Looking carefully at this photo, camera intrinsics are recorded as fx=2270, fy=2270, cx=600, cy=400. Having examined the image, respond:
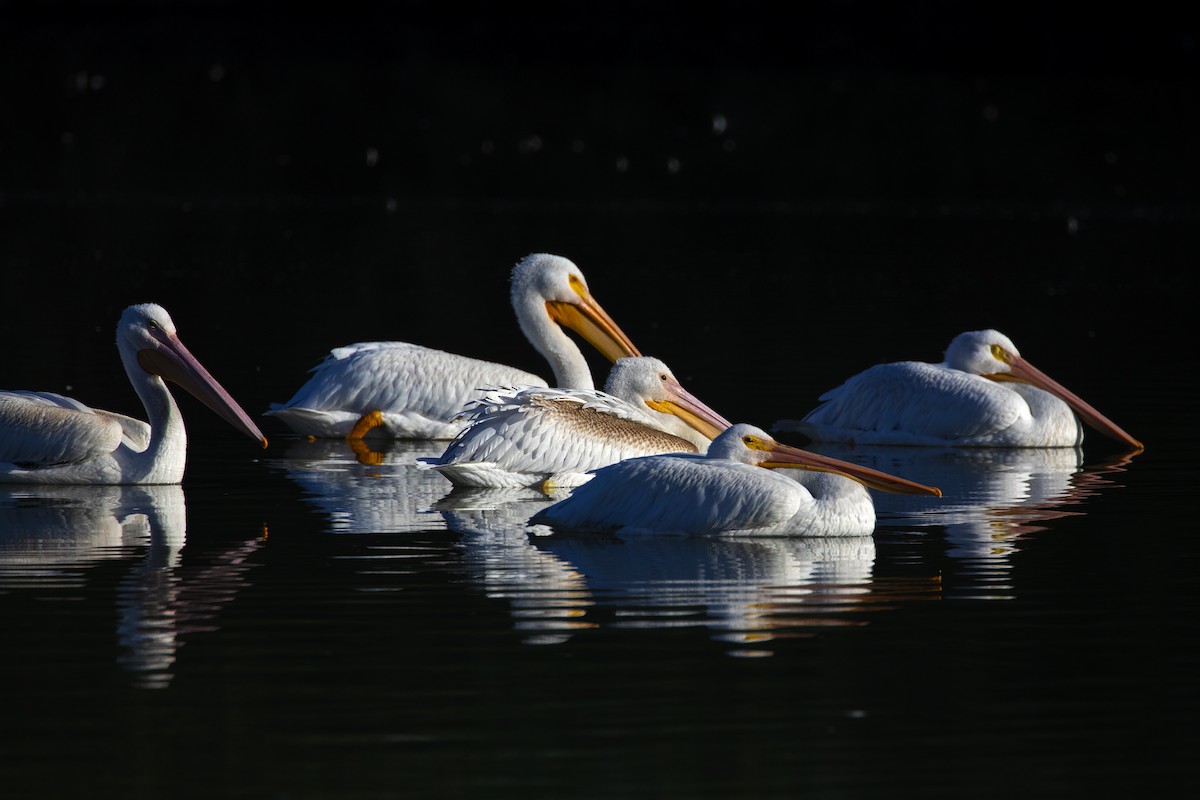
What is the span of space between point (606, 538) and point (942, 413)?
11.6 ft

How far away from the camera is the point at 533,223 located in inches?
957

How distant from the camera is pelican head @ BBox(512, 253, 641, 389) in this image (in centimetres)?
1117

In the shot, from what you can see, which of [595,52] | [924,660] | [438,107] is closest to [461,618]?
[924,660]

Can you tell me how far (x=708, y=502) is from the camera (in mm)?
7535

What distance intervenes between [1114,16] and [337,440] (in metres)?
36.6

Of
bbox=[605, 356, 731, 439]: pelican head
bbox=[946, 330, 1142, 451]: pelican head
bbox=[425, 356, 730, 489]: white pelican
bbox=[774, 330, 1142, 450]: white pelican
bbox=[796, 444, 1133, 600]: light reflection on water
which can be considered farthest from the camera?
bbox=[946, 330, 1142, 451]: pelican head

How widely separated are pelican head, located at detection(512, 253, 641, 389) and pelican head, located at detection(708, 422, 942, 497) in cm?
324

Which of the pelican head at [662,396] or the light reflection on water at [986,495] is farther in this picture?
the pelican head at [662,396]

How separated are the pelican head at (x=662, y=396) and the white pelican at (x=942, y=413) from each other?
109 centimetres

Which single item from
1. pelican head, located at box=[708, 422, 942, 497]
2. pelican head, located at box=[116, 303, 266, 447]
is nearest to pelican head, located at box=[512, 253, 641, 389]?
pelican head, located at box=[116, 303, 266, 447]

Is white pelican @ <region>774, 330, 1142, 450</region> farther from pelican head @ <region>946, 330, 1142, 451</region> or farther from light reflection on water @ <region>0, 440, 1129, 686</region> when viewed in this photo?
light reflection on water @ <region>0, 440, 1129, 686</region>

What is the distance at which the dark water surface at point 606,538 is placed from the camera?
5.06m

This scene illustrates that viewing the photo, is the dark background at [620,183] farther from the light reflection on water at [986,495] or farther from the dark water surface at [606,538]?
the light reflection on water at [986,495]

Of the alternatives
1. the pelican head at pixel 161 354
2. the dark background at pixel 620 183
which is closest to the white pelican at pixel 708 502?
the pelican head at pixel 161 354
